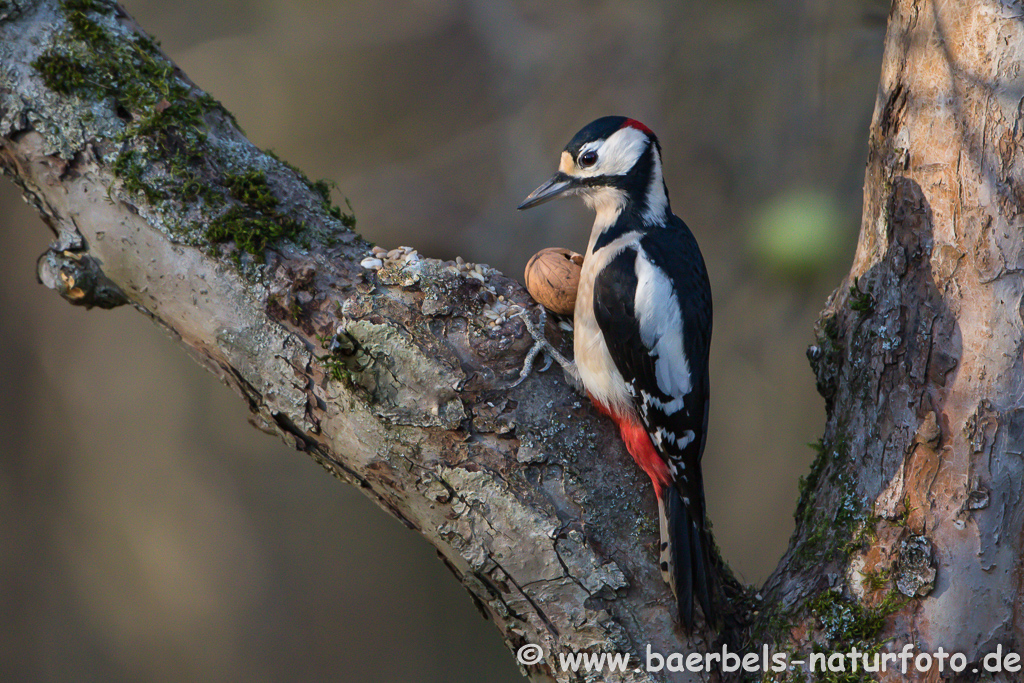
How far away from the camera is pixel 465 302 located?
142 centimetres

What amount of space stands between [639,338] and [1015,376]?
0.79 meters

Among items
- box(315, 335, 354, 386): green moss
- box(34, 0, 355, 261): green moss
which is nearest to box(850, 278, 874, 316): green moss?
box(315, 335, 354, 386): green moss

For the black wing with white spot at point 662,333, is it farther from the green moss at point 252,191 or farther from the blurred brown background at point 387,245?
the blurred brown background at point 387,245

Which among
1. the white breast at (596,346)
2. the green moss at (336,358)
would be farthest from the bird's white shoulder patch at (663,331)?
the green moss at (336,358)

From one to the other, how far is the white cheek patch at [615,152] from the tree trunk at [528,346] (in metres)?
0.69

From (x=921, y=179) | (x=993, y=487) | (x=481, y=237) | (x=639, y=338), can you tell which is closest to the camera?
(x=993, y=487)

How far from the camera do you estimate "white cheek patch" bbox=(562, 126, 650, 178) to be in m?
1.94

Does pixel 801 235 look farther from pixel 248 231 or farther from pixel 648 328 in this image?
pixel 248 231

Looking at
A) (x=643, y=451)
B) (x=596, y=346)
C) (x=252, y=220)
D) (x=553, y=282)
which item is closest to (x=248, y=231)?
(x=252, y=220)

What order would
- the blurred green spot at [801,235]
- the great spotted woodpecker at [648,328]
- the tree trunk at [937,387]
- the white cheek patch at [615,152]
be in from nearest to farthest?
the tree trunk at [937,387] < the great spotted woodpecker at [648,328] < the white cheek patch at [615,152] < the blurred green spot at [801,235]

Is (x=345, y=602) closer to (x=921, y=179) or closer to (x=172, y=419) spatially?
(x=172, y=419)

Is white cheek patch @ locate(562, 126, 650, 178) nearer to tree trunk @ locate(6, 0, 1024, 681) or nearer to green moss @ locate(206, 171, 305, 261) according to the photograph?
tree trunk @ locate(6, 0, 1024, 681)

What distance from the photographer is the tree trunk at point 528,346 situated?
1267 millimetres

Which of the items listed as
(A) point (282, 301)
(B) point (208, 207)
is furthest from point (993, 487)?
(B) point (208, 207)
